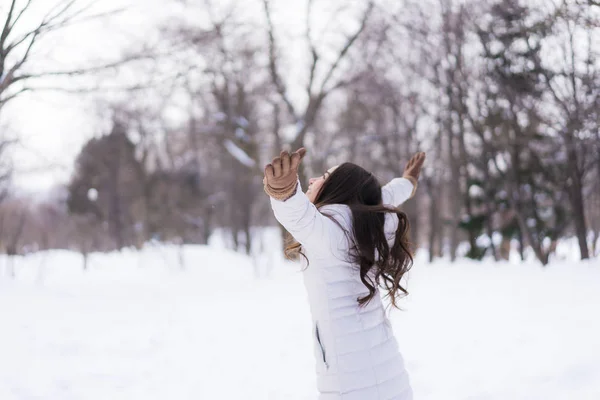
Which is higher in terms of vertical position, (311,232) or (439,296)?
(311,232)

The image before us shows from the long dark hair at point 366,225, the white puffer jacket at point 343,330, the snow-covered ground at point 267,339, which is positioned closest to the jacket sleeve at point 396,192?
the long dark hair at point 366,225

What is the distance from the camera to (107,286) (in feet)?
32.9

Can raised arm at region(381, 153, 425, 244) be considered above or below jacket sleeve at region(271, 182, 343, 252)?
above

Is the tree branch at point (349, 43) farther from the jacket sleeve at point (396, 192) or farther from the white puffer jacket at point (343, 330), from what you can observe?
the white puffer jacket at point (343, 330)

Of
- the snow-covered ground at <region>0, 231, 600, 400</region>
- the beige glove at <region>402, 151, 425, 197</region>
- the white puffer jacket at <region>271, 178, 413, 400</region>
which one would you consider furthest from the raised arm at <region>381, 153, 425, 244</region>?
the snow-covered ground at <region>0, 231, 600, 400</region>

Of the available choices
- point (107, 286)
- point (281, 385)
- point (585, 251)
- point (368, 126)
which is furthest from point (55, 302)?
point (368, 126)

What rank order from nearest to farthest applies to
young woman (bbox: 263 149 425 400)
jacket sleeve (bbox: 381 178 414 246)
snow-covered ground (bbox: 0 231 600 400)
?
young woman (bbox: 263 149 425 400) → jacket sleeve (bbox: 381 178 414 246) → snow-covered ground (bbox: 0 231 600 400)

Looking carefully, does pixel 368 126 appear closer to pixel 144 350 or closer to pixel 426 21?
pixel 426 21

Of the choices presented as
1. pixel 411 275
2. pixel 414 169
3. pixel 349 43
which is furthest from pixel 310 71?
pixel 414 169

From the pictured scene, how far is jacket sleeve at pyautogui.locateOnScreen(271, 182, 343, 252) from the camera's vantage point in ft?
5.88

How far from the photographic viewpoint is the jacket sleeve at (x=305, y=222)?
179cm

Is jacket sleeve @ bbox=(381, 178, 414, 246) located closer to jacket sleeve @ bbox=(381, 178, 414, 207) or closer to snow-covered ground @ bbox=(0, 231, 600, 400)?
jacket sleeve @ bbox=(381, 178, 414, 207)

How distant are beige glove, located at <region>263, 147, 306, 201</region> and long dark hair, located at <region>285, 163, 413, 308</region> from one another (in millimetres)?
268

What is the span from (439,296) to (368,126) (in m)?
16.1
